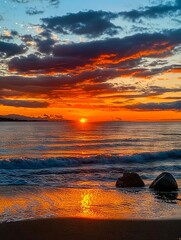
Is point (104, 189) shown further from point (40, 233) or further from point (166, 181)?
point (40, 233)

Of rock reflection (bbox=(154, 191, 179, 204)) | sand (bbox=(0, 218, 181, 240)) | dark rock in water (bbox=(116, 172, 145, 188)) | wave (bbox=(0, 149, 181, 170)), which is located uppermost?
sand (bbox=(0, 218, 181, 240))

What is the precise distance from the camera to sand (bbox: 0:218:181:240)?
7.77m

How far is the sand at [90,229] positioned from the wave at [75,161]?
624 inches

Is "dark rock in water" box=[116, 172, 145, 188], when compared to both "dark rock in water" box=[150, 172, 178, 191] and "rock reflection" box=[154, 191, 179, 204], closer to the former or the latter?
"dark rock in water" box=[150, 172, 178, 191]

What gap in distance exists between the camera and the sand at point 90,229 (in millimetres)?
7766

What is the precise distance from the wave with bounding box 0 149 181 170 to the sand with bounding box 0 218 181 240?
15.9 meters

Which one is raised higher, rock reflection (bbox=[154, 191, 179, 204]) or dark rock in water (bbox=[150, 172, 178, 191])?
dark rock in water (bbox=[150, 172, 178, 191])

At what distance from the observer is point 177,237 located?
25.4ft

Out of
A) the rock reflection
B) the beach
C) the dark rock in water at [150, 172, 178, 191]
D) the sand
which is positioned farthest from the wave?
the sand

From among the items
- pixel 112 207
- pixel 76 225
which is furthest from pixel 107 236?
pixel 112 207

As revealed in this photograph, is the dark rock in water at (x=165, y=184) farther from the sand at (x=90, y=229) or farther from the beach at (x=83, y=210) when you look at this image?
the sand at (x=90, y=229)

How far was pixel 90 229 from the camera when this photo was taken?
329 inches

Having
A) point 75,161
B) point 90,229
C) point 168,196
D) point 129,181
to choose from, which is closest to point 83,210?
point 90,229

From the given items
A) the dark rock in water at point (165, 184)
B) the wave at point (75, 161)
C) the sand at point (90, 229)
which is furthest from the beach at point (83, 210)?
the wave at point (75, 161)
